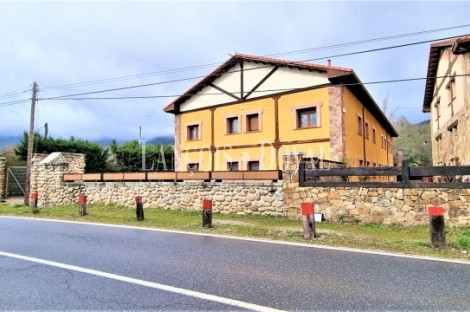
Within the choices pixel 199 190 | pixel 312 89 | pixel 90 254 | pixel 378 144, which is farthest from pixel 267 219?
pixel 378 144

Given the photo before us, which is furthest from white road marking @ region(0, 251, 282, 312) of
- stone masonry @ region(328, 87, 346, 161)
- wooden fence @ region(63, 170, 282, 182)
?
stone masonry @ region(328, 87, 346, 161)

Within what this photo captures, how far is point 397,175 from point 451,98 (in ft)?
35.0

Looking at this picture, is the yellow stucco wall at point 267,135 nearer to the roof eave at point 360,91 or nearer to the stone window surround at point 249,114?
the stone window surround at point 249,114

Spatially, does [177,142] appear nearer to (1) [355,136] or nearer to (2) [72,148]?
(2) [72,148]

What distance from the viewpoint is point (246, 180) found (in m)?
12.5

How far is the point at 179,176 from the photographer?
14.3 meters

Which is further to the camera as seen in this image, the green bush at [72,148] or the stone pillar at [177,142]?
the green bush at [72,148]

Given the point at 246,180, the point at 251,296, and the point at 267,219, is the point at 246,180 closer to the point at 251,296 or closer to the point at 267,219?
the point at 267,219

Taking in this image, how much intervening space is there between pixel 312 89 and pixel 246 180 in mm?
7240

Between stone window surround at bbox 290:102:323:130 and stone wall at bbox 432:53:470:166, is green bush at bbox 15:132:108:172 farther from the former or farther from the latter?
stone wall at bbox 432:53:470:166

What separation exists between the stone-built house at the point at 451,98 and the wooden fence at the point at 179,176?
6578 millimetres

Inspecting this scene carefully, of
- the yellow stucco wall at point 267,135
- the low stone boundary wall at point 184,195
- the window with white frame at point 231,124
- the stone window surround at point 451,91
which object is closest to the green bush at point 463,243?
the low stone boundary wall at point 184,195

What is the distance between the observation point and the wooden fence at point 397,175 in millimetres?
8617

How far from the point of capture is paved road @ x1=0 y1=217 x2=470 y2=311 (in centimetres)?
351
